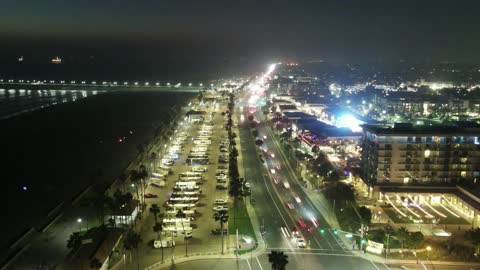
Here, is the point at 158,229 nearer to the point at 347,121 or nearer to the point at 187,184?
the point at 187,184

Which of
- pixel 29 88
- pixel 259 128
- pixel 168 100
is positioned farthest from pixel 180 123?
pixel 29 88

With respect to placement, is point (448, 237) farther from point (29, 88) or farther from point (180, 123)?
point (29, 88)

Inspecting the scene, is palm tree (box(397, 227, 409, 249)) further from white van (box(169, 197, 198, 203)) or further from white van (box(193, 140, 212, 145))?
white van (box(193, 140, 212, 145))

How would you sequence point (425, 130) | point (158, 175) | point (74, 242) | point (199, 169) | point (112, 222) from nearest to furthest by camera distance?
point (74, 242)
point (112, 222)
point (425, 130)
point (158, 175)
point (199, 169)

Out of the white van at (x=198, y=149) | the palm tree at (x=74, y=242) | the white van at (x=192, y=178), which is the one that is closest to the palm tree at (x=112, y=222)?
the palm tree at (x=74, y=242)

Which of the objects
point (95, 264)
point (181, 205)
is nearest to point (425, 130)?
point (181, 205)

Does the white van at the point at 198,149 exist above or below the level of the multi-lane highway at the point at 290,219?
above

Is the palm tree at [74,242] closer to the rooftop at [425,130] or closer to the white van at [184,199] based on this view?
the white van at [184,199]

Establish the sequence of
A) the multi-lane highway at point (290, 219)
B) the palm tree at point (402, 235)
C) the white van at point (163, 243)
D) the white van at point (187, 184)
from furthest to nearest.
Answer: the white van at point (187, 184)
the white van at point (163, 243)
the palm tree at point (402, 235)
the multi-lane highway at point (290, 219)
